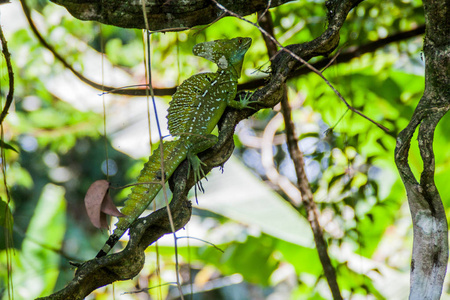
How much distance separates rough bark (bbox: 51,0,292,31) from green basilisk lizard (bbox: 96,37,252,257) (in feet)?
0.47

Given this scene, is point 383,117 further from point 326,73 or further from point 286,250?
point 286,250

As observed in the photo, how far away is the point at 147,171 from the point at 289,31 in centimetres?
103

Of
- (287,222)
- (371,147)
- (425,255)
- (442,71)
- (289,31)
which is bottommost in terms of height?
(425,255)

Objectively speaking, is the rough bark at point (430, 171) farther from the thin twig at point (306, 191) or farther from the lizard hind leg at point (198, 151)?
the thin twig at point (306, 191)

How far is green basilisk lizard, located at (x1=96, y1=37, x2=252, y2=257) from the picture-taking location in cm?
102

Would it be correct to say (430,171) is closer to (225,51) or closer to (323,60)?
(225,51)

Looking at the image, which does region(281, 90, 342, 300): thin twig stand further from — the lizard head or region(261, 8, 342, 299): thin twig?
the lizard head

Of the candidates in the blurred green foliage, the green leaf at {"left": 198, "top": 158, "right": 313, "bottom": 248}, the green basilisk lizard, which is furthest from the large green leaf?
the green basilisk lizard

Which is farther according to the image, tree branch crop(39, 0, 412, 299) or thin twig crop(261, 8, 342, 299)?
thin twig crop(261, 8, 342, 299)

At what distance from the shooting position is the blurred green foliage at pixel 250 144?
1727 mm

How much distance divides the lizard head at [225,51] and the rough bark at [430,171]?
530mm

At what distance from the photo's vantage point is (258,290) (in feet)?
11.6

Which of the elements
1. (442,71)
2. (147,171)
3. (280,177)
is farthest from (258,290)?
(442,71)

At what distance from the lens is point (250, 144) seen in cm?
248
